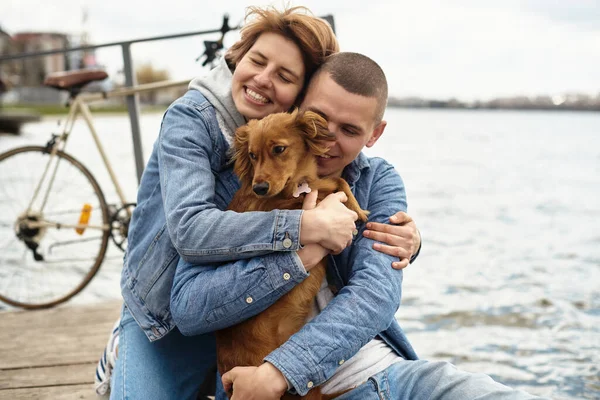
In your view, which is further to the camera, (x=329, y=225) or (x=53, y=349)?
(x=53, y=349)

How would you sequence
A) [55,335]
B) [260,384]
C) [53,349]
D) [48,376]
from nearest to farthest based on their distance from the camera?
[260,384]
[48,376]
[53,349]
[55,335]

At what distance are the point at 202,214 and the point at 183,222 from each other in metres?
0.07

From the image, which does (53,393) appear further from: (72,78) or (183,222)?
(72,78)

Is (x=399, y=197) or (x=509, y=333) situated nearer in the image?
(x=399, y=197)

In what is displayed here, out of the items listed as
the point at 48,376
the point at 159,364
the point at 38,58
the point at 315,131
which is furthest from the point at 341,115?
the point at 38,58

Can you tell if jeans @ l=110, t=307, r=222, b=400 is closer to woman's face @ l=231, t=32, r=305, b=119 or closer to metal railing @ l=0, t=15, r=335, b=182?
woman's face @ l=231, t=32, r=305, b=119

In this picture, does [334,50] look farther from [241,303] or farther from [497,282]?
[497,282]

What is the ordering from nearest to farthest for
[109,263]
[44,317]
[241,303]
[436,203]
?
[241,303]
[44,317]
[109,263]
[436,203]

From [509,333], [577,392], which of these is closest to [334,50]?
[577,392]

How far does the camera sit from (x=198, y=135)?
2.32 meters

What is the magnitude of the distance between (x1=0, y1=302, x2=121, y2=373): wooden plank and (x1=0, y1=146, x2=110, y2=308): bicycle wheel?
40cm

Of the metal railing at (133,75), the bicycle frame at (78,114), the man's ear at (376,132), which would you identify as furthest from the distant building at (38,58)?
the man's ear at (376,132)

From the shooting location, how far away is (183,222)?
82.6 inches

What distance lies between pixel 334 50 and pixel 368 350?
1291 millimetres
